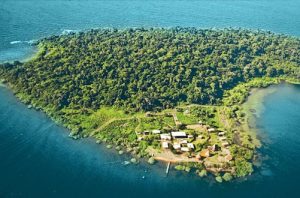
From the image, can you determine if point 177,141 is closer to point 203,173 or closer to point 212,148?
point 212,148

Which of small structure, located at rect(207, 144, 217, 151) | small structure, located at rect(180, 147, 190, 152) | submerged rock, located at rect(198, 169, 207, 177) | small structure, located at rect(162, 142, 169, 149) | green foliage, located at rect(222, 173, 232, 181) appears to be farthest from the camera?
small structure, located at rect(207, 144, 217, 151)

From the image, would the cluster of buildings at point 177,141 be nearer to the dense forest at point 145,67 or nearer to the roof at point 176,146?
the roof at point 176,146

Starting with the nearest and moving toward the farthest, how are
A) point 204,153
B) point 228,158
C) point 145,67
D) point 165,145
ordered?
point 228,158 → point 204,153 → point 165,145 → point 145,67

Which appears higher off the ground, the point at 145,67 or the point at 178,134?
the point at 145,67

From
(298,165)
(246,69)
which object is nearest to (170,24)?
(246,69)

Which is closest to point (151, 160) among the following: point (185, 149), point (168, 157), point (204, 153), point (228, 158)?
point (168, 157)

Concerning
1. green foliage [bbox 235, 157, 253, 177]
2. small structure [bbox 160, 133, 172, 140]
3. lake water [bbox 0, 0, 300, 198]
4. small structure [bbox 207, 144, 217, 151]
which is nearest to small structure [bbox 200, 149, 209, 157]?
small structure [bbox 207, 144, 217, 151]

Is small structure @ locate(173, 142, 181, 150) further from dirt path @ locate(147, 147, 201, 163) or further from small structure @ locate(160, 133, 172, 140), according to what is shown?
small structure @ locate(160, 133, 172, 140)

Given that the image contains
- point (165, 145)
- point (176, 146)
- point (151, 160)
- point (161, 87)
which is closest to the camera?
point (151, 160)
